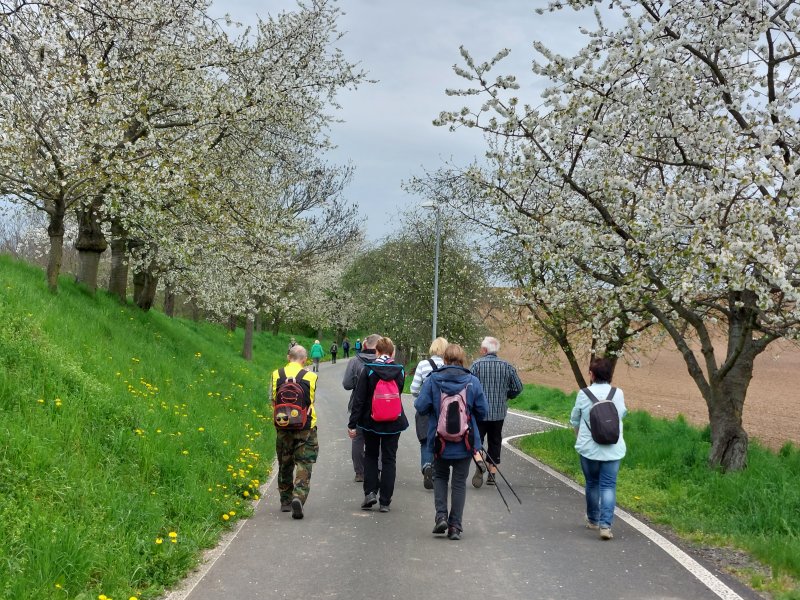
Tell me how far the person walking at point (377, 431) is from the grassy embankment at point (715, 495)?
255 cm

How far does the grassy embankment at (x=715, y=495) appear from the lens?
5848 millimetres

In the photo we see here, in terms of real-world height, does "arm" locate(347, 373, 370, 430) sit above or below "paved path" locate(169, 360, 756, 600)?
above

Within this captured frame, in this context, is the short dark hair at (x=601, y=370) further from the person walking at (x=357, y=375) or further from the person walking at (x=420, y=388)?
the person walking at (x=357, y=375)

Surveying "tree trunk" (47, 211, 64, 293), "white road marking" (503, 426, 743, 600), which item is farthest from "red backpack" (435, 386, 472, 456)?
"tree trunk" (47, 211, 64, 293)

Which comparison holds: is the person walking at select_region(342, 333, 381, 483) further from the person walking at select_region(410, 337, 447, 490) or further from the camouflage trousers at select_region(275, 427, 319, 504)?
the camouflage trousers at select_region(275, 427, 319, 504)

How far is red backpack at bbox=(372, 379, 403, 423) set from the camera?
7.61 metres

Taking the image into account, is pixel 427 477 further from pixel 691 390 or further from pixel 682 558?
pixel 691 390

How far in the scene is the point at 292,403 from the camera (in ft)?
23.8

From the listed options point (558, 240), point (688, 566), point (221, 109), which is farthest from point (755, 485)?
point (221, 109)

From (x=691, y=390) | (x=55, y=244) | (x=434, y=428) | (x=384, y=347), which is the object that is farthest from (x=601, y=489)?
(x=691, y=390)

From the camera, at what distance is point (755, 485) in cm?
791

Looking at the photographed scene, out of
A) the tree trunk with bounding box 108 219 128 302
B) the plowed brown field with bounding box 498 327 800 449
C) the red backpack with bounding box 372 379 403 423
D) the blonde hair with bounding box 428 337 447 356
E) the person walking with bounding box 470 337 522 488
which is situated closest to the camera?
the red backpack with bounding box 372 379 403 423

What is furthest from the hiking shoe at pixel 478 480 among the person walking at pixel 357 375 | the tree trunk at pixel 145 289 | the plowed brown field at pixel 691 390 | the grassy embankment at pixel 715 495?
the tree trunk at pixel 145 289

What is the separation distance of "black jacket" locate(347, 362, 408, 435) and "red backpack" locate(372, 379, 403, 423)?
5 cm
